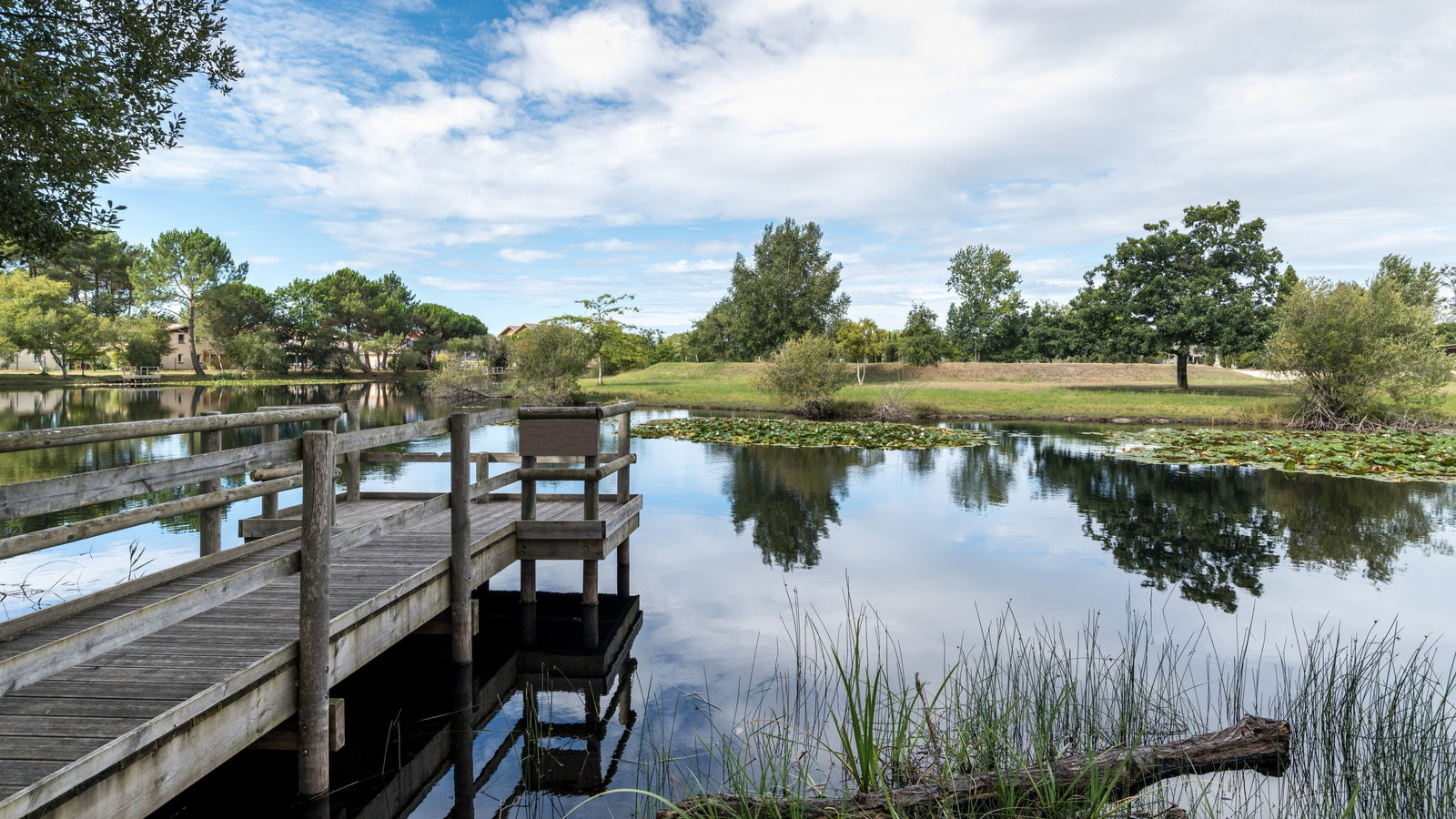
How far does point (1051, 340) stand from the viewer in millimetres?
63281

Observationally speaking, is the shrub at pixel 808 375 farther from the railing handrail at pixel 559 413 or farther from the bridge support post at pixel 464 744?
the bridge support post at pixel 464 744

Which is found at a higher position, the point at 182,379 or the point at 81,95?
the point at 81,95

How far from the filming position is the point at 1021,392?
137 ft

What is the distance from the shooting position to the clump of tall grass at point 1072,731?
397 centimetres

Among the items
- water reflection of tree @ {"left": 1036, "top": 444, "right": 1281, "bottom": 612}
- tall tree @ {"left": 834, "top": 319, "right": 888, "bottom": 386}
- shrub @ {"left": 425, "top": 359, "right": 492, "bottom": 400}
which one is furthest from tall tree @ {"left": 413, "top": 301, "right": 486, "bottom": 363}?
water reflection of tree @ {"left": 1036, "top": 444, "right": 1281, "bottom": 612}

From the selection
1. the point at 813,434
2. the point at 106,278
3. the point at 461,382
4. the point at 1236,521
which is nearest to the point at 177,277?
the point at 106,278

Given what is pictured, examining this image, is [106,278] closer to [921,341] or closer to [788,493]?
[921,341]

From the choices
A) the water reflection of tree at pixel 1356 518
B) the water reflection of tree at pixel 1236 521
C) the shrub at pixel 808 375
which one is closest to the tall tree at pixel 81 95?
the water reflection of tree at pixel 1236 521

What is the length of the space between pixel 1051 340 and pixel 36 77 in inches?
2594

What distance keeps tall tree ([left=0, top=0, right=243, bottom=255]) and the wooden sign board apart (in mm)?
4958

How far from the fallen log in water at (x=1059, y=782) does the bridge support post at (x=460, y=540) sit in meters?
3.00

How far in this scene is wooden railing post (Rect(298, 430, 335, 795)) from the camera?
4.19 metres

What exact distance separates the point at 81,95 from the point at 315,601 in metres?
6.01

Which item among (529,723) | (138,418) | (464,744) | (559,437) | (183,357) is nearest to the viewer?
(464,744)
